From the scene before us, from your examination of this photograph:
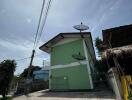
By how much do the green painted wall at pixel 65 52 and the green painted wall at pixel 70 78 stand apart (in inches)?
41.7

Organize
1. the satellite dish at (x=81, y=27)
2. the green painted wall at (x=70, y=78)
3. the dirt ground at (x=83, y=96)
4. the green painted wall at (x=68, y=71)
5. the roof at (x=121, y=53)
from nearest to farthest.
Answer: the roof at (x=121, y=53) → the dirt ground at (x=83, y=96) → the green painted wall at (x=70, y=78) → the green painted wall at (x=68, y=71) → the satellite dish at (x=81, y=27)

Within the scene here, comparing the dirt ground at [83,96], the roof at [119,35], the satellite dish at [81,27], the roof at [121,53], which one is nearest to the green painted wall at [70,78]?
the dirt ground at [83,96]

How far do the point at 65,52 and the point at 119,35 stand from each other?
26.4ft

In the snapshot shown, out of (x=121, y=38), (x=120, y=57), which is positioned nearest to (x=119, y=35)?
(x=121, y=38)

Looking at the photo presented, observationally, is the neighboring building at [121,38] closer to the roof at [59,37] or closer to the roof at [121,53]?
the roof at [121,53]

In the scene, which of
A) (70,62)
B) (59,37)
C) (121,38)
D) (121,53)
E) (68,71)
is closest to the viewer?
(121,53)

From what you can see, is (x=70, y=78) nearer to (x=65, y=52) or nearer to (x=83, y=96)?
(x=65, y=52)

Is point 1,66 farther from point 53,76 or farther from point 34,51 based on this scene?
point 53,76

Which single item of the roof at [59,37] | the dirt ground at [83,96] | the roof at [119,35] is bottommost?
the dirt ground at [83,96]

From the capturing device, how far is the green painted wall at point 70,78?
14.7m

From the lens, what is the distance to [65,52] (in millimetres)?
16953

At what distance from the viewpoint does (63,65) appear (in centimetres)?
1656

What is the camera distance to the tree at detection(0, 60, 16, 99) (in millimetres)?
15274

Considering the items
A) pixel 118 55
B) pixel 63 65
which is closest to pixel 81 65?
pixel 63 65
